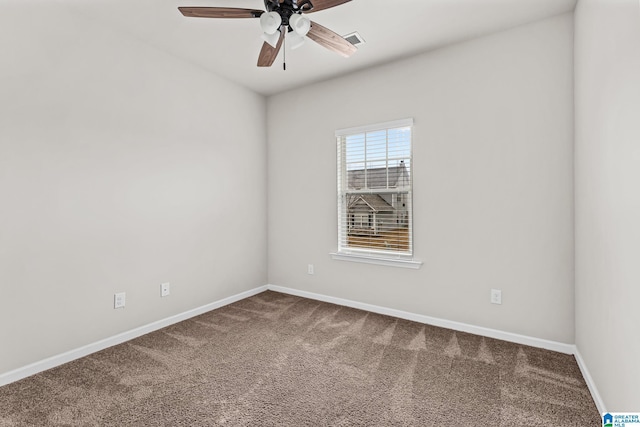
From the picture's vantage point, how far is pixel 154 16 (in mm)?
2412

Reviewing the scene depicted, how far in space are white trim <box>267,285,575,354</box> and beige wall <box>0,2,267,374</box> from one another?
4.18 ft

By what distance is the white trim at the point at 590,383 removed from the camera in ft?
5.62

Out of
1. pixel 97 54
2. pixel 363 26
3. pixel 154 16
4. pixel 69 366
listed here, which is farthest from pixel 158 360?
pixel 363 26

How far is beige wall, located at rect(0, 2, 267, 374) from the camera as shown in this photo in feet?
6.91

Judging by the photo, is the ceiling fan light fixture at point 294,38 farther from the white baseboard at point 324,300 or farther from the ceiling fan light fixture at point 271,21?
the white baseboard at point 324,300

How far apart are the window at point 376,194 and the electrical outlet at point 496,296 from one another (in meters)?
0.74

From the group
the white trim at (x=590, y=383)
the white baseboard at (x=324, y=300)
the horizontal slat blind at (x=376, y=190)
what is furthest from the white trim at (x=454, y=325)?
the horizontal slat blind at (x=376, y=190)

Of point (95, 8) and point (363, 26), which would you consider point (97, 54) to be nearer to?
point (95, 8)

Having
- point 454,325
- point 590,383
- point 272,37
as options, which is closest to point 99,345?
point 272,37

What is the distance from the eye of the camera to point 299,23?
184cm

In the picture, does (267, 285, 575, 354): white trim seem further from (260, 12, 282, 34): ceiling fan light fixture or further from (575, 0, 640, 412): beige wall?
(260, 12, 282, 34): ceiling fan light fixture

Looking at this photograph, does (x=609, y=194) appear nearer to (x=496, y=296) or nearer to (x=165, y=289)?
(x=496, y=296)

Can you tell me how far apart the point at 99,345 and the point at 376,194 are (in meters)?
2.93

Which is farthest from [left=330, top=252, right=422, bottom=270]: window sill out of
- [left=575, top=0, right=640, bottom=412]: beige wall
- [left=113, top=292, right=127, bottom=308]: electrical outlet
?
[left=113, top=292, right=127, bottom=308]: electrical outlet
